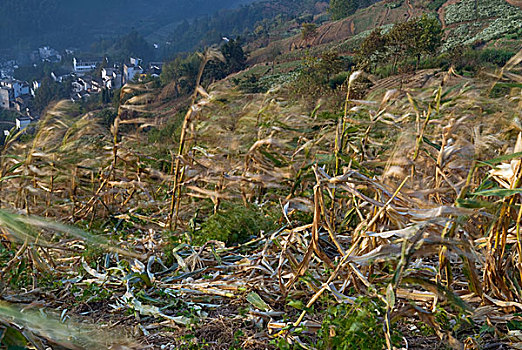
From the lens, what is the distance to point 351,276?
121 centimetres

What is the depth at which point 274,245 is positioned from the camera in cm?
164

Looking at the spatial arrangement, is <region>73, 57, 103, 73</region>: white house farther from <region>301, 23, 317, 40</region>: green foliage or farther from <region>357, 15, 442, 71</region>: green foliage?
<region>357, 15, 442, 71</region>: green foliage

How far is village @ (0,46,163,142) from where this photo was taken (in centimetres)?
4281

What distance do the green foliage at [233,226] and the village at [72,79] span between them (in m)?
32.8

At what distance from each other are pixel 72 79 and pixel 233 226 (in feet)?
175

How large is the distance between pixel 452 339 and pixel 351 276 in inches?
11.4

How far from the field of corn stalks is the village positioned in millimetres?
32324

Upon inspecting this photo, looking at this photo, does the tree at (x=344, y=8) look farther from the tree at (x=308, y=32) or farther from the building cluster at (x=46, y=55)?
the building cluster at (x=46, y=55)

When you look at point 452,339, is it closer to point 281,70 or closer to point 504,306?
point 504,306

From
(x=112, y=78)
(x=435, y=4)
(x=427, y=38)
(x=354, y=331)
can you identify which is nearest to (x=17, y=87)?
(x=112, y=78)

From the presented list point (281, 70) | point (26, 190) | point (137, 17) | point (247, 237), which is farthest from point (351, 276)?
point (137, 17)

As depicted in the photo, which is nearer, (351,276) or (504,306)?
(504,306)

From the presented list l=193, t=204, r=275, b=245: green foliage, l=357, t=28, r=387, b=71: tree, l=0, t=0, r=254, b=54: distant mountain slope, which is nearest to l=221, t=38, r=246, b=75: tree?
l=357, t=28, r=387, b=71: tree

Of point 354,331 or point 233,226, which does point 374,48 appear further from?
point 354,331
